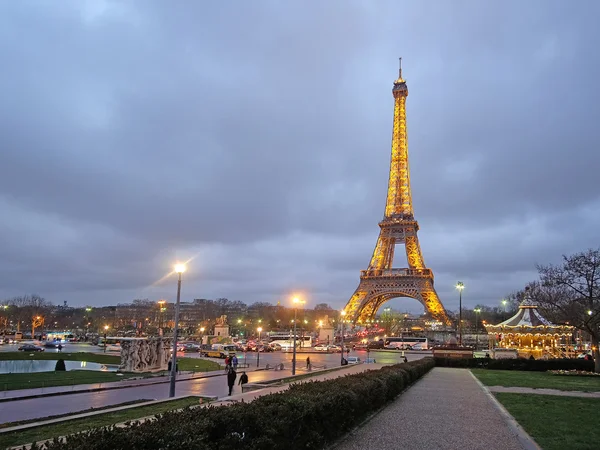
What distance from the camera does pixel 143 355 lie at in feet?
118

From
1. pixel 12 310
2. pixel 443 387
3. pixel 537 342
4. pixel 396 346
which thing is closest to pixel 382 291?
pixel 396 346

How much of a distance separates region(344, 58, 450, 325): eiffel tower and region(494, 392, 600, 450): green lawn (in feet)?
237

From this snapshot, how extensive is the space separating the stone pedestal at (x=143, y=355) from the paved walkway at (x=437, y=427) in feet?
73.1

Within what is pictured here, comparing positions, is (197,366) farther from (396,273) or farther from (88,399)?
(396,273)

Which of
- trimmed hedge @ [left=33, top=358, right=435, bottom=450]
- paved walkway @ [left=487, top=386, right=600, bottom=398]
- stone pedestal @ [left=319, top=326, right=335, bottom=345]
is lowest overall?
stone pedestal @ [left=319, top=326, right=335, bottom=345]

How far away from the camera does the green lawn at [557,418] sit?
12.5 metres

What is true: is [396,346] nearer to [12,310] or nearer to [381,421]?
[381,421]

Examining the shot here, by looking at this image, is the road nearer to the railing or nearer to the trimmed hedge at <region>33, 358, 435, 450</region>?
the trimmed hedge at <region>33, 358, 435, 450</region>

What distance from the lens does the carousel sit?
50219mm

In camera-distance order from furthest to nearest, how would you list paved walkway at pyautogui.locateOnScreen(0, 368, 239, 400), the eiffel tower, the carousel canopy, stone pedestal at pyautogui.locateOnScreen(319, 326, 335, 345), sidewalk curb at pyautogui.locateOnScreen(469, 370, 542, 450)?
stone pedestal at pyautogui.locateOnScreen(319, 326, 335, 345) < the eiffel tower < the carousel canopy < paved walkway at pyautogui.locateOnScreen(0, 368, 239, 400) < sidewalk curb at pyautogui.locateOnScreen(469, 370, 542, 450)

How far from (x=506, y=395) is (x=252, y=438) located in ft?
65.0

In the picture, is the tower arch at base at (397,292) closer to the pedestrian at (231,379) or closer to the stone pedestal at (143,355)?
the stone pedestal at (143,355)

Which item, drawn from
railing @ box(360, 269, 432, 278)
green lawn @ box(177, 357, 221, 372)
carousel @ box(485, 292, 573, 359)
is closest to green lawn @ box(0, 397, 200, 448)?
green lawn @ box(177, 357, 221, 372)

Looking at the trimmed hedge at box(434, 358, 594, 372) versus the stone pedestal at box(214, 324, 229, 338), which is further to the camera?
the stone pedestal at box(214, 324, 229, 338)
